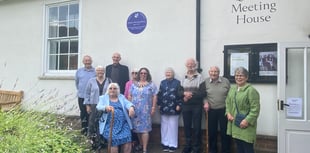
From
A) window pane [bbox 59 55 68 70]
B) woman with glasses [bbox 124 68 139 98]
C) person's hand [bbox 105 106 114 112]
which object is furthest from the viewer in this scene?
window pane [bbox 59 55 68 70]

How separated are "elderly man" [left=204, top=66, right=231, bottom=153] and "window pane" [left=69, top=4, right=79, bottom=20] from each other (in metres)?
4.36

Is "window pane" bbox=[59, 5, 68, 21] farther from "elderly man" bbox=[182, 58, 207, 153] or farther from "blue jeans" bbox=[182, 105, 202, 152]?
"blue jeans" bbox=[182, 105, 202, 152]

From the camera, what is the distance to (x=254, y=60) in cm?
621

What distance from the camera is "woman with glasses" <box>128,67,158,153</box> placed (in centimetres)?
649

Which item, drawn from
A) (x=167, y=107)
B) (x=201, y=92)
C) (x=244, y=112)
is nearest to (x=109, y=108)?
(x=167, y=107)

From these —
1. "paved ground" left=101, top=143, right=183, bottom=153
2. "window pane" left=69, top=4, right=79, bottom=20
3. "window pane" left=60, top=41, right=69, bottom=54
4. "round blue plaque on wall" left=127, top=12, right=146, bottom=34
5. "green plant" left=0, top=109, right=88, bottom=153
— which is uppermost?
"window pane" left=69, top=4, right=79, bottom=20

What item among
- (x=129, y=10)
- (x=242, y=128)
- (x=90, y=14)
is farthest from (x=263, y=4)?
(x=90, y=14)

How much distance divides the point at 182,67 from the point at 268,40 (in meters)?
1.81

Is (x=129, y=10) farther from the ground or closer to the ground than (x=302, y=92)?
farther from the ground

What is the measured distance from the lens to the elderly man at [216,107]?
6102 mm

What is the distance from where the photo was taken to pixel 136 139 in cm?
700

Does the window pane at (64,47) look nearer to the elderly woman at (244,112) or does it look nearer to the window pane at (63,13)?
the window pane at (63,13)

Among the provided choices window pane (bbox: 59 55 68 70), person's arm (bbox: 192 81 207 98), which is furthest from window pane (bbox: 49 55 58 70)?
person's arm (bbox: 192 81 207 98)

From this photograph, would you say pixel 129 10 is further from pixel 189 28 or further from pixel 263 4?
pixel 263 4
